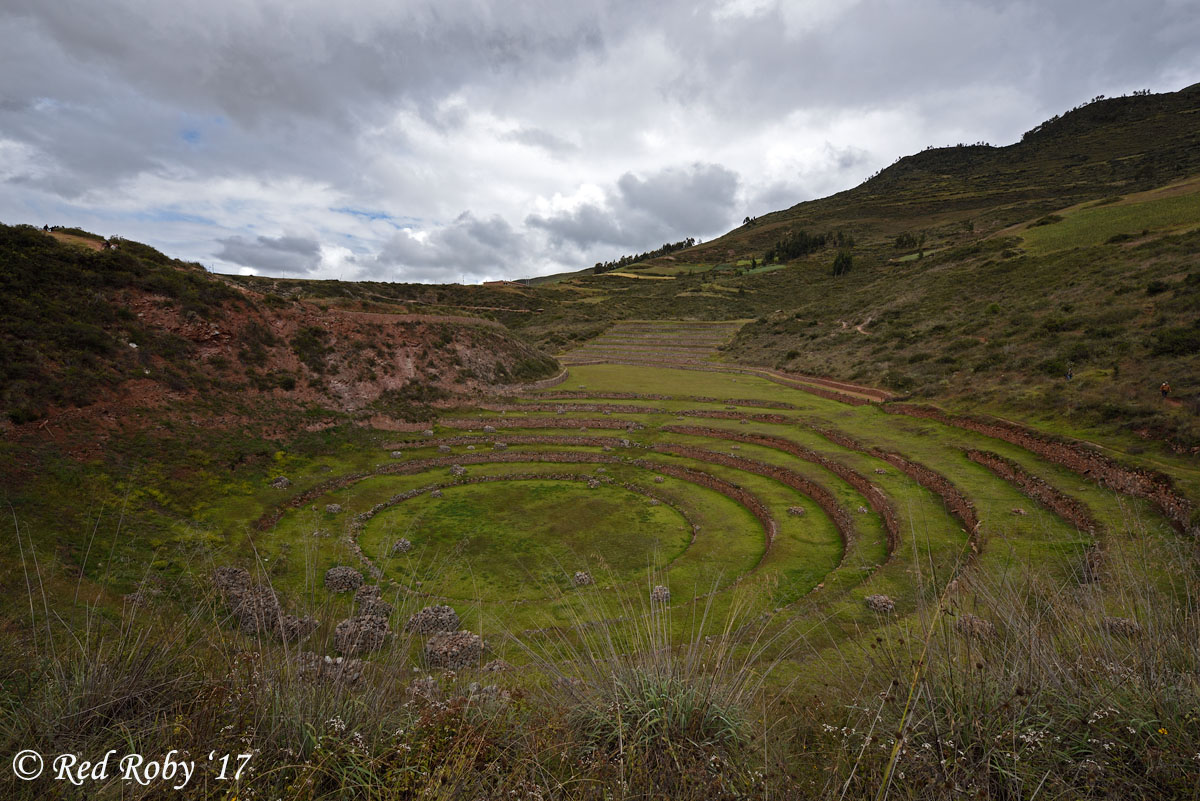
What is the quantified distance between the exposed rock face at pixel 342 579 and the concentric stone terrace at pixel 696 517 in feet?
0.15

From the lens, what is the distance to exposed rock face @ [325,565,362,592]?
11.0 metres

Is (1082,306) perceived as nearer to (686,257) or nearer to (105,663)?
(105,663)

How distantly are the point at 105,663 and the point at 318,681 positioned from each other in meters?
1.62

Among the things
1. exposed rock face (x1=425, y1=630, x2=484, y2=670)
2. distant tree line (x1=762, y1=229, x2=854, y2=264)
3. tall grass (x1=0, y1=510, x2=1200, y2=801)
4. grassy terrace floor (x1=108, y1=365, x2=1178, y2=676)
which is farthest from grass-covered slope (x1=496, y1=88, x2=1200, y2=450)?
exposed rock face (x1=425, y1=630, x2=484, y2=670)

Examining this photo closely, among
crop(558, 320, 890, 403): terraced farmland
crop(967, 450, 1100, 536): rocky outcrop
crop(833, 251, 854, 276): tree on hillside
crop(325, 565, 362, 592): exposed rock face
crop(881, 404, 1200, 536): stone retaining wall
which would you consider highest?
crop(833, 251, 854, 276): tree on hillside

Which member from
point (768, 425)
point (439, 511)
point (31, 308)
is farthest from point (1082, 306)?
point (31, 308)

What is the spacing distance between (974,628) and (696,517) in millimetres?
11880

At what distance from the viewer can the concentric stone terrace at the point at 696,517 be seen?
941 centimetres

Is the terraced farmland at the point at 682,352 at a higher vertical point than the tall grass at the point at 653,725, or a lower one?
higher

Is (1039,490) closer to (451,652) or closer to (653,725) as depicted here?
(653,725)

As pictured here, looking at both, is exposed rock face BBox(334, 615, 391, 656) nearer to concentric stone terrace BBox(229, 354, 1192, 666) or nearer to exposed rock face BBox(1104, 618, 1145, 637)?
concentric stone terrace BBox(229, 354, 1192, 666)

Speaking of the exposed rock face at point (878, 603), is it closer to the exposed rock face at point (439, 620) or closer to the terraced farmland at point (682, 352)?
the exposed rock face at point (439, 620)

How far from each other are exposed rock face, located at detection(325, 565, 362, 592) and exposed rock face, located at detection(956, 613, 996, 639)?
1117cm

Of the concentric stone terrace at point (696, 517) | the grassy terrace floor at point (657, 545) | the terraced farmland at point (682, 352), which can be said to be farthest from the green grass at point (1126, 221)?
the grassy terrace floor at point (657, 545)
